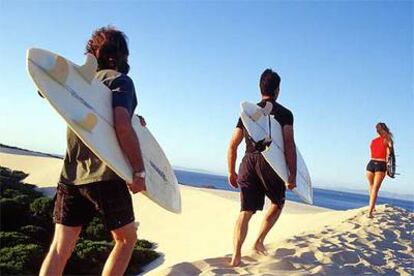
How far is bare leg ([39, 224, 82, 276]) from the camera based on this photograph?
3285 millimetres

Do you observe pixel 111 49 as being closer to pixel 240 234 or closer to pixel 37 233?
pixel 240 234

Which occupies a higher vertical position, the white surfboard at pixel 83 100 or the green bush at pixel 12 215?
the white surfboard at pixel 83 100

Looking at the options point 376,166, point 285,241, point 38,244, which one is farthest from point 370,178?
point 38,244

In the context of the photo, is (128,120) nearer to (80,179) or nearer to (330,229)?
(80,179)

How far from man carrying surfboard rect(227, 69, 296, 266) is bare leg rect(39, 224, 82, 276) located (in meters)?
2.15

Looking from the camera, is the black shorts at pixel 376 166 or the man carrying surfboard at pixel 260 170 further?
the black shorts at pixel 376 166

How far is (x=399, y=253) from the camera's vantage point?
6.78 meters

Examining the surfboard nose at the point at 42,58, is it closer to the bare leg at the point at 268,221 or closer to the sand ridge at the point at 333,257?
the sand ridge at the point at 333,257

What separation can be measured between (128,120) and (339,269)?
302 centimetres

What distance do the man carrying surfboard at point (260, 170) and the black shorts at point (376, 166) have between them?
14.8ft

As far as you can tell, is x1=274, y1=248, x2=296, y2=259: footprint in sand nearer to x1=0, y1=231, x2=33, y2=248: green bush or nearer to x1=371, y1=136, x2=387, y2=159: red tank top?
x1=371, y1=136, x2=387, y2=159: red tank top

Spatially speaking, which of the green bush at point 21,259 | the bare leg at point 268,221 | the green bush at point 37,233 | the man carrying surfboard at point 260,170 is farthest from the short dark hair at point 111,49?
the green bush at point 37,233

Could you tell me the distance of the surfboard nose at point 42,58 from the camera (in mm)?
3289

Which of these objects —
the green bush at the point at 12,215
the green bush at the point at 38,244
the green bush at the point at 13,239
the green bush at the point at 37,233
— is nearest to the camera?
the green bush at the point at 38,244
